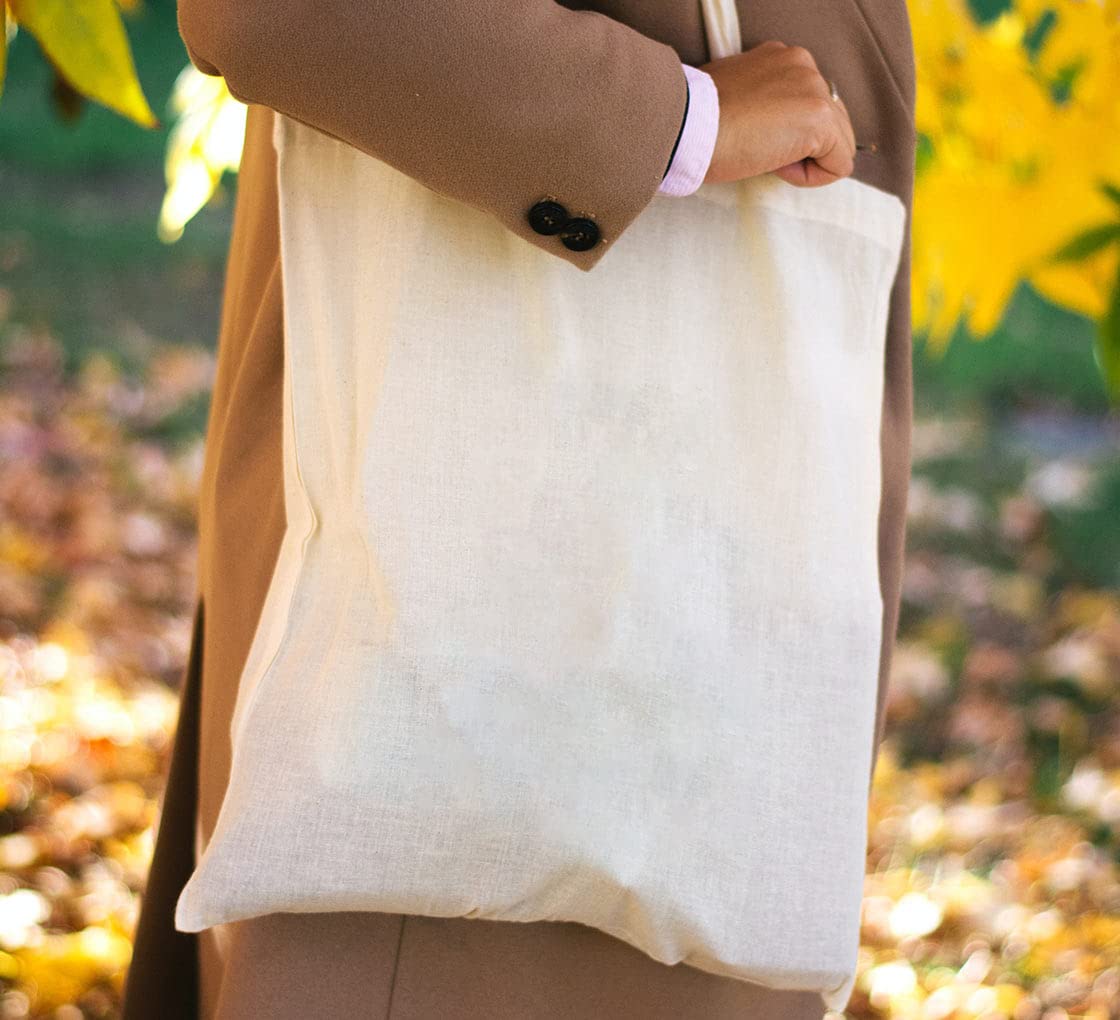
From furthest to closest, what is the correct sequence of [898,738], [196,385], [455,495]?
[196,385]
[898,738]
[455,495]

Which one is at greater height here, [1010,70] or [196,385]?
[1010,70]

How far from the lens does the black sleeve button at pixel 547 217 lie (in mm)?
713

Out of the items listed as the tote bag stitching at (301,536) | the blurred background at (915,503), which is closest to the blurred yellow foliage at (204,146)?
the blurred background at (915,503)

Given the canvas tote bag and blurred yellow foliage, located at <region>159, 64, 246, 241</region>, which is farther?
blurred yellow foliage, located at <region>159, 64, 246, 241</region>

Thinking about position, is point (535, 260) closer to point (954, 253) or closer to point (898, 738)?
point (954, 253)

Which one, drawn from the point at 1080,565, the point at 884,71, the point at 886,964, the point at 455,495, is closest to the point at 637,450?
the point at 455,495

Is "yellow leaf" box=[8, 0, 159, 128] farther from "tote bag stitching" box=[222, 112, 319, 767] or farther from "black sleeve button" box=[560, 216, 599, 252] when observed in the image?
"black sleeve button" box=[560, 216, 599, 252]

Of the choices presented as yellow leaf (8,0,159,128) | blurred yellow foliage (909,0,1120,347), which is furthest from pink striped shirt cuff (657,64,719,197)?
blurred yellow foliage (909,0,1120,347)

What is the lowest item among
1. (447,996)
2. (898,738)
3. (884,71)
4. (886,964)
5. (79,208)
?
(79,208)

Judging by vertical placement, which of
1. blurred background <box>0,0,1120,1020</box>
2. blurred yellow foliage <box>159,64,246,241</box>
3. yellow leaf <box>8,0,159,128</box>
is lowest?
blurred background <box>0,0,1120,1020</box>

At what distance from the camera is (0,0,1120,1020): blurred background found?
5.00 ft

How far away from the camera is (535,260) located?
0.76m

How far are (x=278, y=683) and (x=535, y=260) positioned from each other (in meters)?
0.28

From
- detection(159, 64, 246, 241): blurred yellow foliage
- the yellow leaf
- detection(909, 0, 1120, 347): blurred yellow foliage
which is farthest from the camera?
detection(909, 0, 1120, 347): blurred yellow foliage
